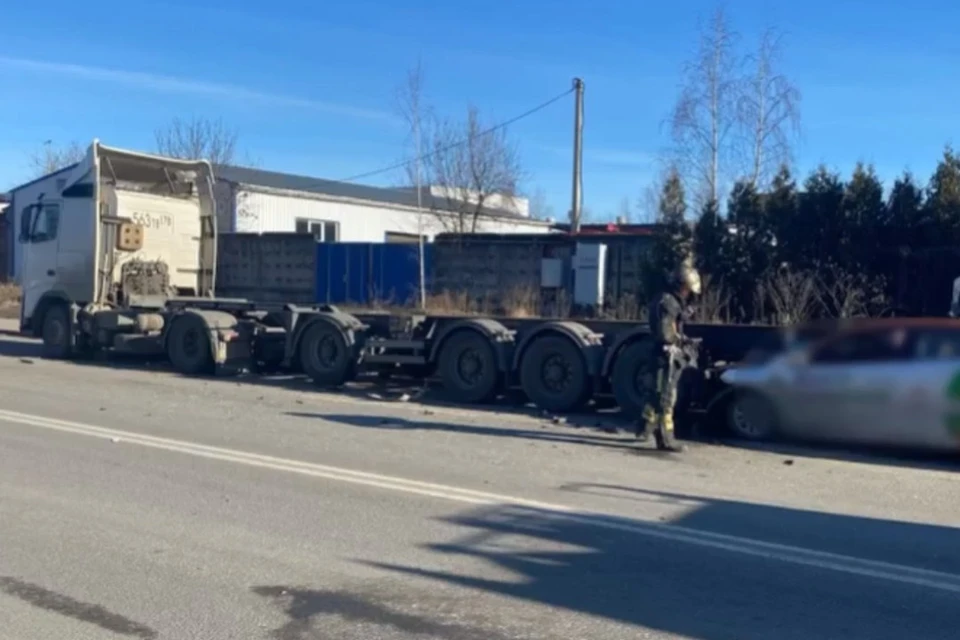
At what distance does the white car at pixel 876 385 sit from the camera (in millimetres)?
10758

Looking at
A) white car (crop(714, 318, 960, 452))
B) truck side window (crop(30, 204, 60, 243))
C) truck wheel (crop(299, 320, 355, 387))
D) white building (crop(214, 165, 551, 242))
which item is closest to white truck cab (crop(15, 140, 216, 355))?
truck side window (crop(30, 204, 60, 243))

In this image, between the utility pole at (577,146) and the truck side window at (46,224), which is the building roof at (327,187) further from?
the truck side window at (46,224)

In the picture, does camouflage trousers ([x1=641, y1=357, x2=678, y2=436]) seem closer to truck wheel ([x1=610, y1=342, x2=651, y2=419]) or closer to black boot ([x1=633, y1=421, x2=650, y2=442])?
black boot ([x1=633, y1=421, x2=650, y2=442])

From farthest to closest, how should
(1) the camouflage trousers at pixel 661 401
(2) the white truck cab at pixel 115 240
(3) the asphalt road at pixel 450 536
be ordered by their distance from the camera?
(2) the white truck cab at pixel 115 240 → (1) the camouflage trousers at pixel 661 401 → (3) the asphalt road at pixel 450 536

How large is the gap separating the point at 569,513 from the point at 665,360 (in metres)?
3.60

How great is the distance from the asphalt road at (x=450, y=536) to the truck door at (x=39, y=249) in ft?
27.9

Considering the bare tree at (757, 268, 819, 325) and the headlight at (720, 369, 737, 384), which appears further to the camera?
the bare tree at (757, 268, 819, 325)

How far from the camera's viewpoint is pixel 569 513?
852 cm

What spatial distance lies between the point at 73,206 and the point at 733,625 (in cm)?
1657

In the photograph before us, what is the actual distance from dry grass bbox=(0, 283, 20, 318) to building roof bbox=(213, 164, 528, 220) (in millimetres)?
7919

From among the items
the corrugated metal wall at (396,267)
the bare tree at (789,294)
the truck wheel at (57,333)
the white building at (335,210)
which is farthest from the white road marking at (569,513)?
the white building at (335,210)

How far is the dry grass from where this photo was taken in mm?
34531

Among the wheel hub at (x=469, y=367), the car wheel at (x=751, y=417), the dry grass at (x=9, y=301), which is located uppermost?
the dry grass at (x=9, y=301)

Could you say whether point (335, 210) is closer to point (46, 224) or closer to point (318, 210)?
point (318, 210)
